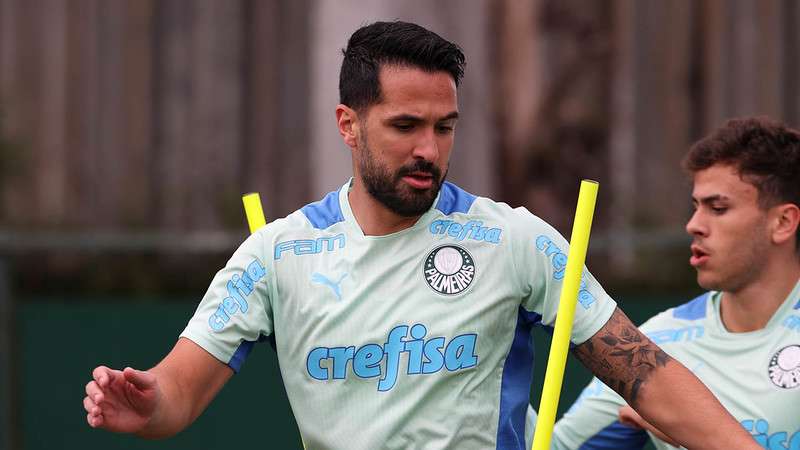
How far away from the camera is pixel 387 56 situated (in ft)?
13.4

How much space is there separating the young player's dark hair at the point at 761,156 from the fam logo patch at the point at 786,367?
18.8 inches

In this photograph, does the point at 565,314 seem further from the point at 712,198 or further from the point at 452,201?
the point at 712,198

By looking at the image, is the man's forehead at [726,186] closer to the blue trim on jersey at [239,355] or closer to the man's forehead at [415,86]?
the man's forehead at [415,86]

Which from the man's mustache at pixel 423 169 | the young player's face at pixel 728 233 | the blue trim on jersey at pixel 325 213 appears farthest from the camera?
the young player's face at pixel 728 233

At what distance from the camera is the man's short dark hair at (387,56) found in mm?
4047

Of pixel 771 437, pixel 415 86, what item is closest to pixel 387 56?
pixel 415 86

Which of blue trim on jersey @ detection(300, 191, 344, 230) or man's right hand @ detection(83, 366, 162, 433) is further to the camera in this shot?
blue trim on jersey @ detection(300, 191, 344, 230)

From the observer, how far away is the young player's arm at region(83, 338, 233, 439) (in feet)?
12.3

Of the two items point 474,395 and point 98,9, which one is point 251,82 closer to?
point 98,9

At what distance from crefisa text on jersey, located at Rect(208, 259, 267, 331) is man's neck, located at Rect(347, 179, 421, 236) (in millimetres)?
305

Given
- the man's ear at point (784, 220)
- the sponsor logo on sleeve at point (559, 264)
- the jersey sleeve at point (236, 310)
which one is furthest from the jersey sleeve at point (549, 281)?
the man's ear at point (784, 220)

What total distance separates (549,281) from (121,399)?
3.77ft

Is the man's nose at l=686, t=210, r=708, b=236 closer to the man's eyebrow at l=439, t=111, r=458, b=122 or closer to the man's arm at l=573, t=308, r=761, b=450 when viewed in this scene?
the man's arm at l=573, t=308, r=761, b=450

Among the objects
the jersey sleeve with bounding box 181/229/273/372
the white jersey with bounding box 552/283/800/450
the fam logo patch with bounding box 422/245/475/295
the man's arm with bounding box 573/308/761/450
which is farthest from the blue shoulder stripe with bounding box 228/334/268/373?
the white jersey with bounding box 552/283/800/450
